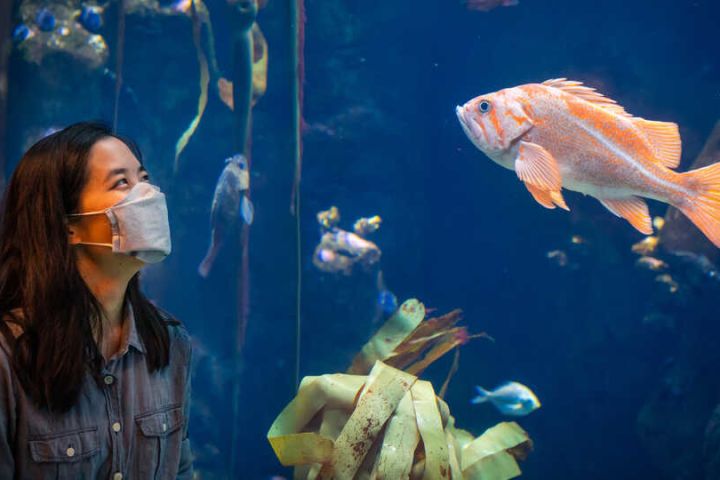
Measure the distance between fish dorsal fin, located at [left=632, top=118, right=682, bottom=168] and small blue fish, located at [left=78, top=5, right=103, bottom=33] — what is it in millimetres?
8015

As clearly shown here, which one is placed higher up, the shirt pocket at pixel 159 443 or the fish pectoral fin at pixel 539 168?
the fish pectoral fin at pixel 539 168

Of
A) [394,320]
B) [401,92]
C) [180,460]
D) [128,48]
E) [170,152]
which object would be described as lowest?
[394,320]

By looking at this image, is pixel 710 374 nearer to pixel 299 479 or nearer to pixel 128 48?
pixel 299 479

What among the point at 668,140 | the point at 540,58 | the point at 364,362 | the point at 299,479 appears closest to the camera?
the point at 668,140

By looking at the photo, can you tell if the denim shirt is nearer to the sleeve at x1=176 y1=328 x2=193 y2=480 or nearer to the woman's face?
the sleeve at x1=176 y1=328 x2=193 y2=480

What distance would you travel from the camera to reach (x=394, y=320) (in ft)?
12.6

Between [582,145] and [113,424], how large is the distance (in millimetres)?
2316

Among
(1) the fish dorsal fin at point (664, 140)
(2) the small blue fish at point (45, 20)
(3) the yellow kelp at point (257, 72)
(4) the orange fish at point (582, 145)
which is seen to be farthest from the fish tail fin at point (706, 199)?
(2) the small blue fish at point (45, 20)

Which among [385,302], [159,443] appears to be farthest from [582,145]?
[385,302]

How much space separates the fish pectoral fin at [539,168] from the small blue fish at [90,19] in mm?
7663

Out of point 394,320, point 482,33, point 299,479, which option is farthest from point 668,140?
point 482,33

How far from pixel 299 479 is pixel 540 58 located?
557 cm

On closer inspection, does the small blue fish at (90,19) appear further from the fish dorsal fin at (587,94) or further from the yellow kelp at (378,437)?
the fish dorsal fin at (587,94)

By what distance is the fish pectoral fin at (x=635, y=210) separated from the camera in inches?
101
